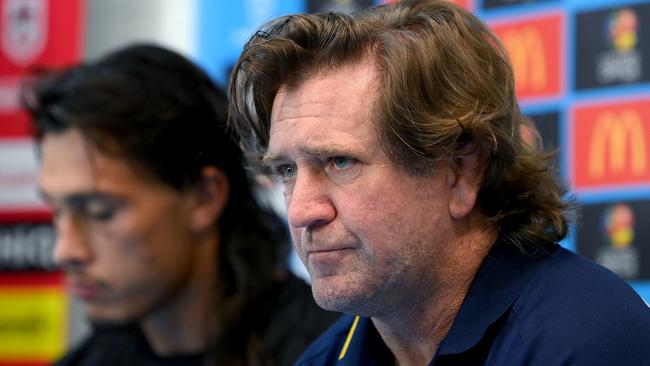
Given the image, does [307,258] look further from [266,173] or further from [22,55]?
[22,55]

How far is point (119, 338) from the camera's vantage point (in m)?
2.66

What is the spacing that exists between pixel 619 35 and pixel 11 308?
219cm

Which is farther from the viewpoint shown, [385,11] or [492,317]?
[385,11]

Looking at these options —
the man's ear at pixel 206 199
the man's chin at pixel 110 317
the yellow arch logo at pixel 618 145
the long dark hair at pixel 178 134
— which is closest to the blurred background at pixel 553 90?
the yellow arch logo at pixel 618 145

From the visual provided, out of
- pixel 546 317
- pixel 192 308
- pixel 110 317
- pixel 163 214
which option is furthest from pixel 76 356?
pixel 546 317

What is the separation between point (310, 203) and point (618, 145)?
1.24 metres

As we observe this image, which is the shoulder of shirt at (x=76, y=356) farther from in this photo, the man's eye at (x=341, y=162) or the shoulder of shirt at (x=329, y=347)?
the man's eye at (x=341, y=162)

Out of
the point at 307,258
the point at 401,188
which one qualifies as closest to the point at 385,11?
the point at 401,188

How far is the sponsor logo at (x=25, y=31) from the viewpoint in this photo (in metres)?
3.42

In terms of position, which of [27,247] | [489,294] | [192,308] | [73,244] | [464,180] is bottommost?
[27,247]

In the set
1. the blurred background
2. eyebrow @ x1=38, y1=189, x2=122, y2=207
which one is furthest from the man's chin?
the blurred background

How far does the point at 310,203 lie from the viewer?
1415 mm

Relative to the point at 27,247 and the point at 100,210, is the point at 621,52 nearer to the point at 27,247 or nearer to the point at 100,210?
the point at 100,210

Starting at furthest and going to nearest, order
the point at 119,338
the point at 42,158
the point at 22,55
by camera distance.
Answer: the point at 22,55 → the point at 119,338 → the point at 42,158
